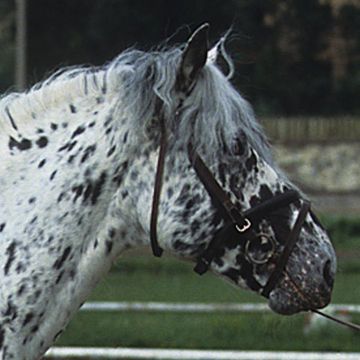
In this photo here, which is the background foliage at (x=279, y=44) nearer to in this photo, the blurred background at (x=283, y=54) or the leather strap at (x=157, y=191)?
the blurred background at (x=283, y=54)

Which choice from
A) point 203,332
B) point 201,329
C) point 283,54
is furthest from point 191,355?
point 283,54

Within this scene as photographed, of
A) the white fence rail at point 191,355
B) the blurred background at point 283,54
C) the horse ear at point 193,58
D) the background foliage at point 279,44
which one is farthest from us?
the background foliage at point 279,44

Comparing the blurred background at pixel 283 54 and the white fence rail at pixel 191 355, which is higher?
the white fence rail at pixel 191 355

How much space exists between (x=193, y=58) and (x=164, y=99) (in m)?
0.15

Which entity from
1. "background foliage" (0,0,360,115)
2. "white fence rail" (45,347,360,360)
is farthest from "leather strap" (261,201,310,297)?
"background foliage" (0,0,360,115)

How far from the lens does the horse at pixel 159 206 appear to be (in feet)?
10.3

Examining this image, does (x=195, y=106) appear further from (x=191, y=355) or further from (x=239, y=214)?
(x=191, y=355)

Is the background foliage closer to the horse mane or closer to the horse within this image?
the horse mane

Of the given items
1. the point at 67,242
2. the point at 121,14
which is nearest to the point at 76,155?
the point at 67,242

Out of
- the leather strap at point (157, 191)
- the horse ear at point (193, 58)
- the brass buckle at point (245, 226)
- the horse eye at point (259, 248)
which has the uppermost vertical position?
the horse ear at point (193, 58)

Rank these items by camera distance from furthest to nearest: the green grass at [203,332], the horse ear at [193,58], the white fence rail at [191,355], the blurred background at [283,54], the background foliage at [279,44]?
the background foliage at [279,44], the blurred background at [283,54], the green grass at [203,332], the white fence rail at [191,355], the horse ear at [193,58]

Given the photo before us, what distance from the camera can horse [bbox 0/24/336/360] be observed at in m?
3.13

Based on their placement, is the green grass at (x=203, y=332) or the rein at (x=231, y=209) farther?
the green grass at (x=203, y=332)

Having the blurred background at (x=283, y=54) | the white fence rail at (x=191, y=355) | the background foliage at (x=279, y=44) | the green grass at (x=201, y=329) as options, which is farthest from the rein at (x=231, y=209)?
the background foliage at (x=279, y=44)
